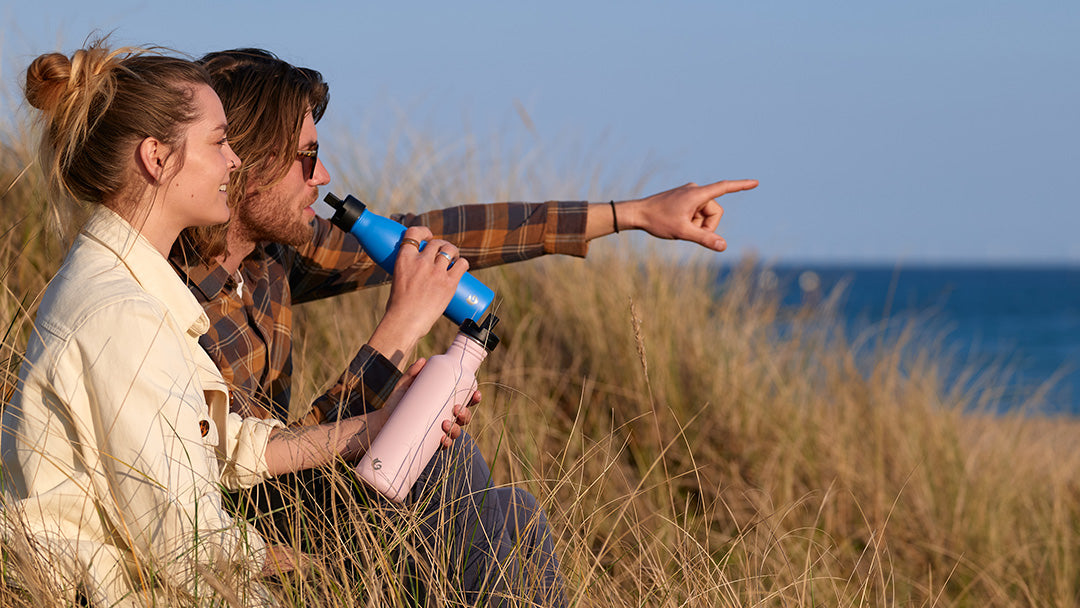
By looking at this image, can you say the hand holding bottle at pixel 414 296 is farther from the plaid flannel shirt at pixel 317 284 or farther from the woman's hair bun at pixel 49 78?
the woman's hair bun at pixel 49 78

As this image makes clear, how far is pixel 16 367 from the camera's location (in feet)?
7.36

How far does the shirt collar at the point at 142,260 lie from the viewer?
1.75m

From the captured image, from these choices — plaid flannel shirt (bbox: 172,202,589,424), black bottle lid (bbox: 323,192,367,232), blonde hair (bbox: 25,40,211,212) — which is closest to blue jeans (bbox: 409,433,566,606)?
plaid flannel shirt (bbox: 172,202,589,424)

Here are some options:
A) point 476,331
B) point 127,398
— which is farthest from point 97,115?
point 476,331

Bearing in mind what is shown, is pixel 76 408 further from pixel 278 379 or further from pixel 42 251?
pixel 42 251

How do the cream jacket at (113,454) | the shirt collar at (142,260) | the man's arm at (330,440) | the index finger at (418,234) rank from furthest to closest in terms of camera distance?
1. the index finger at (418,234)
2. the man's arm at (330,440)
3. the shirt collar at (142,260)
4. the cream jacket at (113,454)

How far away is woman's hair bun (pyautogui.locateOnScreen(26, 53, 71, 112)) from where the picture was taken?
179 centimetres

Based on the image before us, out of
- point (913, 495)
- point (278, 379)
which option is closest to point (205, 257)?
point (278, 379)

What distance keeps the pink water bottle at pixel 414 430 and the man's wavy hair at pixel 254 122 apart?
0.67m

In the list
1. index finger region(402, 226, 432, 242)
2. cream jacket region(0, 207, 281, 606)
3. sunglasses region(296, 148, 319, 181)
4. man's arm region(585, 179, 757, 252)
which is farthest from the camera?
man's arm region(585, 179, 757, 252)

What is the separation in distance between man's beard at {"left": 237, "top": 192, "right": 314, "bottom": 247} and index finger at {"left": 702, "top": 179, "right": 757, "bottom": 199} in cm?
116

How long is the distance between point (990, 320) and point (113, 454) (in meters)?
48.7

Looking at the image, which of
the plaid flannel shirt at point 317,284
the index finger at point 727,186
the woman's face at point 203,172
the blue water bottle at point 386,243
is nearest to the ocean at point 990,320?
the index finger at point 727,186

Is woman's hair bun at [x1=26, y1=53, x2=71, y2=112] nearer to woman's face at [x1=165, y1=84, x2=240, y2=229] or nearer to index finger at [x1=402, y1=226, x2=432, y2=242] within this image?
woman's face at [x1=165, y1=84, x2=240, y2=229]
